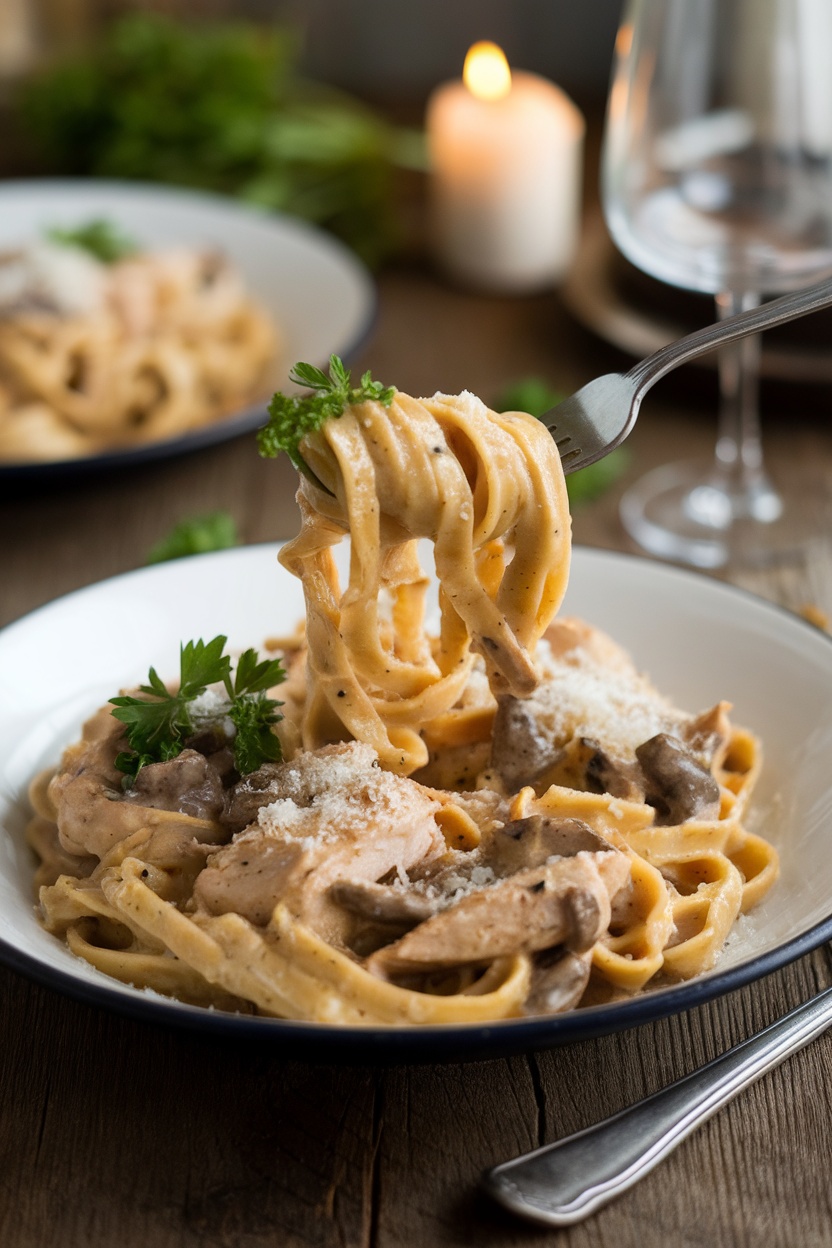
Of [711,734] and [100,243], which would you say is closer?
[711,734]

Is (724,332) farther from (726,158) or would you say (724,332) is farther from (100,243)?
(100,243)

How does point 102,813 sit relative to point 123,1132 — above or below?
above

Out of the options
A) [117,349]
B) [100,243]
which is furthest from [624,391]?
[100,243]

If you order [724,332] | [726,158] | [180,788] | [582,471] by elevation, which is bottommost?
[582,471]

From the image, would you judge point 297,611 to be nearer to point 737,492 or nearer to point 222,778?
point 222,778

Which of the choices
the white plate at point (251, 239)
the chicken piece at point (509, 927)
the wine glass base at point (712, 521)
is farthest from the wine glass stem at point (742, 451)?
the chicken piece at point (509, 927)

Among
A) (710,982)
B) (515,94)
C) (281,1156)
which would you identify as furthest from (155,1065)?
(515,94)

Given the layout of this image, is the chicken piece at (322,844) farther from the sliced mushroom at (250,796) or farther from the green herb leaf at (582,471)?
the green herb leaf at (582,471)
